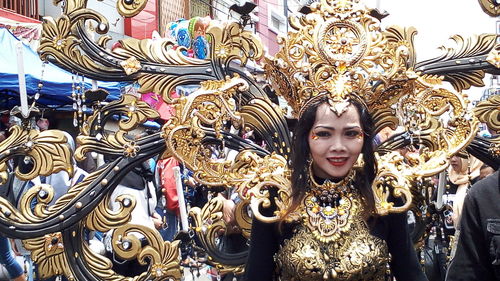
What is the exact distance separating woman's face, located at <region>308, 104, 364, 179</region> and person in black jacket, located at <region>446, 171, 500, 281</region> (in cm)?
54

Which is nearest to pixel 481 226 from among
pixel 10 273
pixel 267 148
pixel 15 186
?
pixel 267 148

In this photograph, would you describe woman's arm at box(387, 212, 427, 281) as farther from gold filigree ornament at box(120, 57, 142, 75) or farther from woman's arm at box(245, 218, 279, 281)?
gold filigree ornament at box(120, 57, 142, 75)

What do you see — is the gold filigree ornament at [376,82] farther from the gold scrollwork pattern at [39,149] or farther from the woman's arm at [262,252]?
the gold scrollwork pattern at [39,149]

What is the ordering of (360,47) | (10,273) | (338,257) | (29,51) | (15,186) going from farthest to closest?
(29,51) → (10,273) → (15,186) → (360,47) → (338,257)

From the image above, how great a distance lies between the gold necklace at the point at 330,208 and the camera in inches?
99.5

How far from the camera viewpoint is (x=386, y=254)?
252 centimetres

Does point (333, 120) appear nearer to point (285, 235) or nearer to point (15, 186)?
point (285, 235)

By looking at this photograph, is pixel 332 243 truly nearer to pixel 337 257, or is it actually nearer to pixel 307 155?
pixel 337 257

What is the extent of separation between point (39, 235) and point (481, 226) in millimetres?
1825

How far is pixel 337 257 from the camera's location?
2498 mm

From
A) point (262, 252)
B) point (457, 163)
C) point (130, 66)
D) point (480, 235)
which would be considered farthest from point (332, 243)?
point (457, 163)

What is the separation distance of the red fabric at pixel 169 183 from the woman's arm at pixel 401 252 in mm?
2314

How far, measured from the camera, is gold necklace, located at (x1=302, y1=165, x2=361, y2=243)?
8.29ft

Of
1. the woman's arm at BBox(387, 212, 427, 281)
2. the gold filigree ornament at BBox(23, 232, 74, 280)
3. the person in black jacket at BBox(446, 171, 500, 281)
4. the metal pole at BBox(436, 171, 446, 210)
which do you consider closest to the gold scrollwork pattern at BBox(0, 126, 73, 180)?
the gold filigree ornament at BBox(23, 232, 74, 280)
